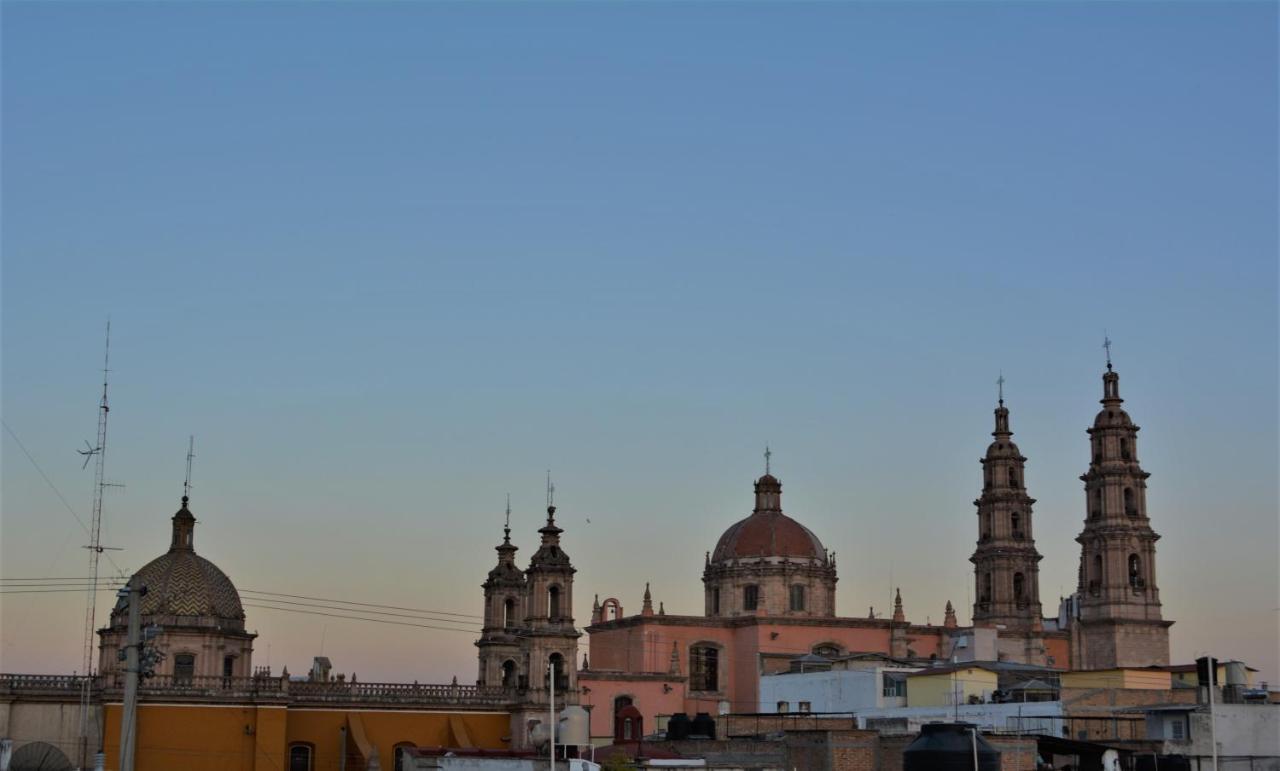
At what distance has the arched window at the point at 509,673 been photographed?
74938mm

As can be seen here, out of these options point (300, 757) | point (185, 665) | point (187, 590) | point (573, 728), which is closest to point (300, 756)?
point (300, 757)

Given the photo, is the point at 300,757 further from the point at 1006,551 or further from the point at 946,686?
the point at 1006,551

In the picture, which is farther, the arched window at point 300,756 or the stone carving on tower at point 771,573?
the stone carving on tower at point 771,573

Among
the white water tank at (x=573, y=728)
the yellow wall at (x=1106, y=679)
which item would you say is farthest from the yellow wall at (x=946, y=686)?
the white water tank at (x=573, y=728)

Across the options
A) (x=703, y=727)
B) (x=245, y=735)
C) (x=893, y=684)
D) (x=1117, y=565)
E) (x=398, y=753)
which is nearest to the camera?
(x=703, y=727)

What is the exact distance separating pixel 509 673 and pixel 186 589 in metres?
15.3

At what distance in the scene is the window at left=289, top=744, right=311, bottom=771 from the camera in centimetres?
6531

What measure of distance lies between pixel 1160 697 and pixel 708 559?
100ft

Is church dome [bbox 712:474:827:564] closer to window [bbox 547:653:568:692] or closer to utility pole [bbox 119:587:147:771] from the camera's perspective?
window [bbox 547:653:568:692]

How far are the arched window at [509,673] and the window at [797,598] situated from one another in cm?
1827

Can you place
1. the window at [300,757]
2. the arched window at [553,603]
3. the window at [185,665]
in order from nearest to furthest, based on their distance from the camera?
1. the window at [300,757]
2. the window at [185,665]
3. the arched window at [553,603]

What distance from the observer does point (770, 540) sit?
293ft

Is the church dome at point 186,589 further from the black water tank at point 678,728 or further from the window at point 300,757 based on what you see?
the black water tank at point 678,728

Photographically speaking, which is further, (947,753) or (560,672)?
(560,672)
